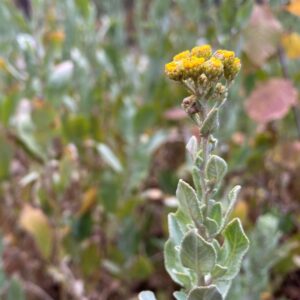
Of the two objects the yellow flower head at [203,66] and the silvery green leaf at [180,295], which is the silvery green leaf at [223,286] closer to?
the silvery green leaf at [180,295]

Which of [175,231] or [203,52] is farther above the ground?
[203,52]

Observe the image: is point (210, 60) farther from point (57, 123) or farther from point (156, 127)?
point (156, 127)

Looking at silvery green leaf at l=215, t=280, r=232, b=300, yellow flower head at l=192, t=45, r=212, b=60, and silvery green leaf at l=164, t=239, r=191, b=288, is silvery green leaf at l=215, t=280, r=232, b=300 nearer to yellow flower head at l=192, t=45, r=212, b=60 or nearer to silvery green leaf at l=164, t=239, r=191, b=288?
silvery green leaf at l=164, t=239, r=191, b=288

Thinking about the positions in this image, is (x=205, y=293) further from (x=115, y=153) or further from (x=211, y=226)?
(x=115, y=153)

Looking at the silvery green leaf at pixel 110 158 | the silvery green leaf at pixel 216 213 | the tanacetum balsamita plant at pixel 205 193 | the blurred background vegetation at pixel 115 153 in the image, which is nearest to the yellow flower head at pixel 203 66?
the tanacetum balsamita plant at pixel 205 193

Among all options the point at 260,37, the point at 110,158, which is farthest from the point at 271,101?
the point at 110,158

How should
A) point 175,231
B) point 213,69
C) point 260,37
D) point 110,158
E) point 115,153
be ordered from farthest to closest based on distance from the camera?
point 115,153 → point 110,158 → point 260,37 → point 175,231 → point 213,69
